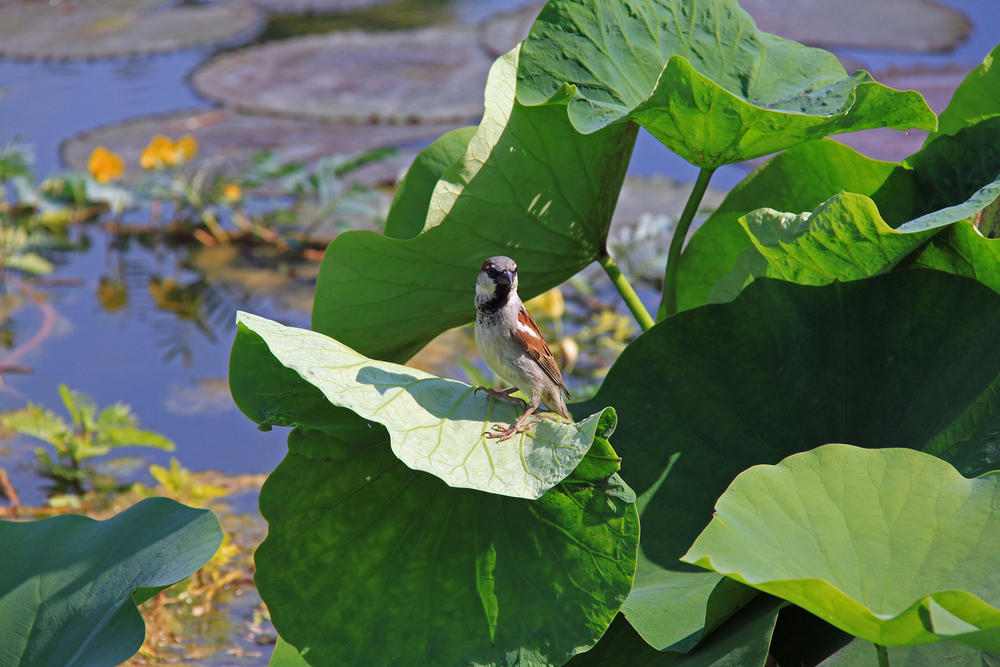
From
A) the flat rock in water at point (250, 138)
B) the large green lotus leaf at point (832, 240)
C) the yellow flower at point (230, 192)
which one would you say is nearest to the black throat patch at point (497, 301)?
the large green lotus leaf at point (832, 240)

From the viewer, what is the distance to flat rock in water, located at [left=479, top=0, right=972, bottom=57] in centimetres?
438

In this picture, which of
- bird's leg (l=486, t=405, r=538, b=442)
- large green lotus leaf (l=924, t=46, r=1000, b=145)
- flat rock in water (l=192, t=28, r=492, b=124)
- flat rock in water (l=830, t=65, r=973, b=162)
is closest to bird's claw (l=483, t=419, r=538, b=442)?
bird's leg (l=486, t=405, r=538, b=442)

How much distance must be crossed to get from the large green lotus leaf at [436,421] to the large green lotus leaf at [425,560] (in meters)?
0.04

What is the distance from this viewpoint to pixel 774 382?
78 centimetres

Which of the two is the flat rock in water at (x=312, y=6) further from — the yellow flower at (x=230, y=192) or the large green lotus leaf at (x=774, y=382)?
the large green lotus leaf at (x=774, y=382)

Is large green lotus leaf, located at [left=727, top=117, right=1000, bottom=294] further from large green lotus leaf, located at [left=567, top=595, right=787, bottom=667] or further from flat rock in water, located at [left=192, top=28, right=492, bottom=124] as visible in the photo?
flat rock in water, located at [left=192, top=28, right=492, bottom=124]

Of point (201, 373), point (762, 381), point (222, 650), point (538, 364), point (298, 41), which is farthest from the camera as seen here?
point (298, 41)

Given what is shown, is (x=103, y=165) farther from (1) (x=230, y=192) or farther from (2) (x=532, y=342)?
(2) (x=532, y=342)

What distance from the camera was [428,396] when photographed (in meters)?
0.70

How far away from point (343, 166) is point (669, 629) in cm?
248

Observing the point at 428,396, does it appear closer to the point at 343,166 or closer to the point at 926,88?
the point at 343,166

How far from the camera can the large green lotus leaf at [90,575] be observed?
71 cm

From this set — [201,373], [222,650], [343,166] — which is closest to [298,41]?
[343,166]

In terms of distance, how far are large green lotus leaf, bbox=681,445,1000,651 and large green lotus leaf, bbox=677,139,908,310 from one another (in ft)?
1.03
